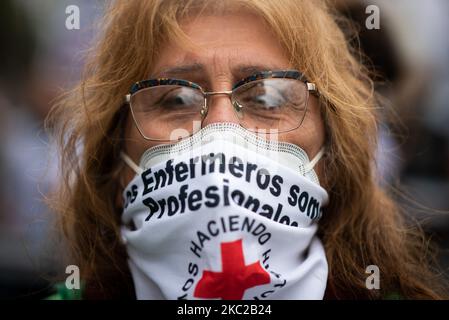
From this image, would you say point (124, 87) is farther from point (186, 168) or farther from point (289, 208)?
point (289, 208)

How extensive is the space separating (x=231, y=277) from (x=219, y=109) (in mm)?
551

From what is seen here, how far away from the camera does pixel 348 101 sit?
2.02 meters

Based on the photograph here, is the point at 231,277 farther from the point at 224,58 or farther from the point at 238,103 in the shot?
the point at 224,58

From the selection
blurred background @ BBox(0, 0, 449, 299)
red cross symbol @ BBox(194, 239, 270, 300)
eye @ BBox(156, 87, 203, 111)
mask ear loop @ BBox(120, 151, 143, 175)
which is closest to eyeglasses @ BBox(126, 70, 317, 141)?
eye @ BBox(156, 87, 203, 111)

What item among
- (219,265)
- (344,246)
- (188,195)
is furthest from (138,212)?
(344,246)

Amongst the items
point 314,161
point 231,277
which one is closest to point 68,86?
point 314,161

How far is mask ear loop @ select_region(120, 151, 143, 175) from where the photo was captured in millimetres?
1924

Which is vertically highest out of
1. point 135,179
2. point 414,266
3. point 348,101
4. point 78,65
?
point 78,65

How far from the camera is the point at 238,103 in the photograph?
6.04ft

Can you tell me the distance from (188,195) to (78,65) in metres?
1.08

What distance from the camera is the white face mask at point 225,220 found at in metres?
1.60

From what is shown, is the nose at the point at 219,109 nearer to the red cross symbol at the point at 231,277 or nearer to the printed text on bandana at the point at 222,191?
the printed text on bandana at the point at 222,191

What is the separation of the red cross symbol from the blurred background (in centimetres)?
97

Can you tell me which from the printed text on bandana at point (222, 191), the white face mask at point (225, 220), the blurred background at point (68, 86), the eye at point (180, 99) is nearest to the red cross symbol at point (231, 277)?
the white face mask at point (225, 220)
